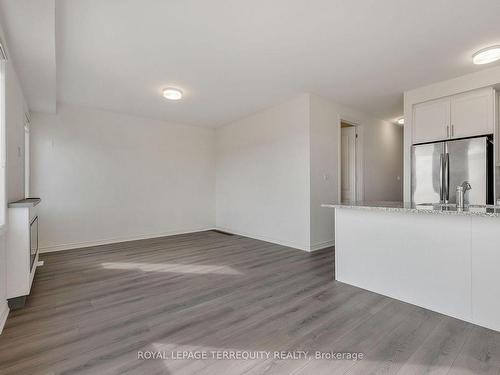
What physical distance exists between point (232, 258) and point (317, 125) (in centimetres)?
258

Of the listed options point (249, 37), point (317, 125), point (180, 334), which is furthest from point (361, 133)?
point (180, 334)

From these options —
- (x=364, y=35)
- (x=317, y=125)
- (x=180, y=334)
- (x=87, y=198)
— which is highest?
(x=364, y=35)

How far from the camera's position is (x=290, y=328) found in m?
1.89

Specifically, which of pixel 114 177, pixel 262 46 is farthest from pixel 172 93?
pixel 114 177

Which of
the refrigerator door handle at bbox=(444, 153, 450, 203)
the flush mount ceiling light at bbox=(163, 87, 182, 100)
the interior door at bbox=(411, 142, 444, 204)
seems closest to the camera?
the refrigerator door handle at bbox=(444, 153, 450, 203)

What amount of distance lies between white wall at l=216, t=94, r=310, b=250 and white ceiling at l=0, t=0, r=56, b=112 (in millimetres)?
3283

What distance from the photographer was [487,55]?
9.13 ft

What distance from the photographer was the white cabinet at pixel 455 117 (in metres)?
3.31

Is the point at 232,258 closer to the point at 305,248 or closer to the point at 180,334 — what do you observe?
the point at 305,248

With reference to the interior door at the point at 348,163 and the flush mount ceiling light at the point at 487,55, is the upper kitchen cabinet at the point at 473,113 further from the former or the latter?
the interior door at the point at 348,163

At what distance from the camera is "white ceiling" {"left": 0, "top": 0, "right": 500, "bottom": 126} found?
6.98 feet

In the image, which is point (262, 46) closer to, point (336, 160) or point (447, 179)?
point (336, 160)

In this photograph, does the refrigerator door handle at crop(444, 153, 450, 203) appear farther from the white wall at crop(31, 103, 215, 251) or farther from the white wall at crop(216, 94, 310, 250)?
the white wall at crop(31, 103, 215, 251)

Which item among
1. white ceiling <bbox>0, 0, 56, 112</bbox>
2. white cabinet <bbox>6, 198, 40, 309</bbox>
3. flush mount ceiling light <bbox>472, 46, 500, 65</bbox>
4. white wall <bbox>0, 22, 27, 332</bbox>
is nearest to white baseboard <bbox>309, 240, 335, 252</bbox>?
flush mount ceiling light <bbox>472, 46, 500, 65</bbox>
